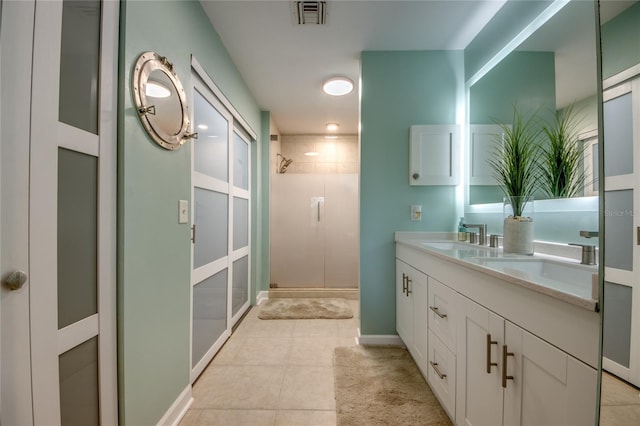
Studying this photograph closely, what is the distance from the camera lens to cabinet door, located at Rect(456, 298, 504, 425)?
910 mm

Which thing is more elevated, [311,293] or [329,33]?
[329,33]

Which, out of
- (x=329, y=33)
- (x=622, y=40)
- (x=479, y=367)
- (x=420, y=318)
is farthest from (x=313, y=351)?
(x=329, y=33)

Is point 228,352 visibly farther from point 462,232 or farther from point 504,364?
point 462,232

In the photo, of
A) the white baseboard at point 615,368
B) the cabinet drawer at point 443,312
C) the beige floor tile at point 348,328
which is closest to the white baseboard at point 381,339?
the beige floor tile at point 348,328

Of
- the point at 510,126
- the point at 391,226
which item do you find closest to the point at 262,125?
the point at 391,226

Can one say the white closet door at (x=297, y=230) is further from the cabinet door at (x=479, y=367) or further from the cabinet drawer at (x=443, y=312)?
the cabinet door at (x=479, y=367)

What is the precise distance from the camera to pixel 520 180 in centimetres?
147

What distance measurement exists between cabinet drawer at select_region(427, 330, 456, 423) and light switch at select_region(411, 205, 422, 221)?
950 millimetres

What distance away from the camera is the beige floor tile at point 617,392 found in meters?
0.51

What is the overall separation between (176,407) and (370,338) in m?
1.40

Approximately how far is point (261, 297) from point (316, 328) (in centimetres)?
109

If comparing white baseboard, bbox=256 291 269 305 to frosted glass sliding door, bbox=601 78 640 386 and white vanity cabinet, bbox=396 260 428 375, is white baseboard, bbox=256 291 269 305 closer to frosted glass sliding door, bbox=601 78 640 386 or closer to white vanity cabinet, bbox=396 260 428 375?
white vanity cabinet, bbox=396 260 428 375

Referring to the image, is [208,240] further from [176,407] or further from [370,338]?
[370,338]

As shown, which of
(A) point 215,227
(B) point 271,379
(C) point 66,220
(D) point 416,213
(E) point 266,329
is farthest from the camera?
(E) point 266,329
